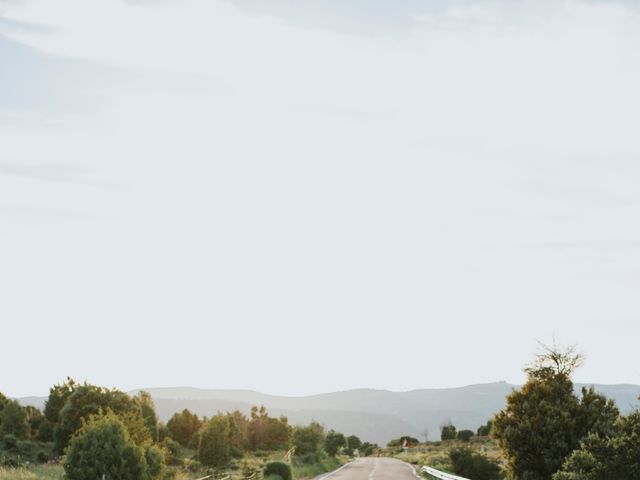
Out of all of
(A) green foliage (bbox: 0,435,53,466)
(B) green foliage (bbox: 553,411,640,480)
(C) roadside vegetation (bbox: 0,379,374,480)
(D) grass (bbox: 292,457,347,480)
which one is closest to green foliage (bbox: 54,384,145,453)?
(C) roadside vegetation (bbox: 0,379,374,480)

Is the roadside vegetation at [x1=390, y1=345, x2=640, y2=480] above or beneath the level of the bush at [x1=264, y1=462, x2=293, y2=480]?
Result: above

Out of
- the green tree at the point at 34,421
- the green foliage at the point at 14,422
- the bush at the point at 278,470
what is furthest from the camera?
the green tree at the point at 34,421

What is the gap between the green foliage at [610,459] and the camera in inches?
655

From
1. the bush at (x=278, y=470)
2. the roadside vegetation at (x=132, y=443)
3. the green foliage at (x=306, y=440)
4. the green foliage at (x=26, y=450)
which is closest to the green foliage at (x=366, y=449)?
the roadside vegetation at (x=132, y=443)

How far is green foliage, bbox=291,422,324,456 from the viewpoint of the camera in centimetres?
5569

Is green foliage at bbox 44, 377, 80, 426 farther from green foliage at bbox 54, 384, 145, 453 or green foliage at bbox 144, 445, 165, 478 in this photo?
green foliage at bbox 144, 445, 165, 478

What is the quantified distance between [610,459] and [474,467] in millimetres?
21676

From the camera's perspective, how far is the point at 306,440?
56.2m

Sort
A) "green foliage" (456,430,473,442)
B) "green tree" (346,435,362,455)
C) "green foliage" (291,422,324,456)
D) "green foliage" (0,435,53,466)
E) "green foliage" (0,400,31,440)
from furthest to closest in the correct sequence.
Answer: "green foliage" (456,430,473,442) < "green tree" (346,435,362,455) < "green foliage" (0,400,31,440) < "green foliage" (291,422,324,456) < "green foliage" (0,435,53,466)

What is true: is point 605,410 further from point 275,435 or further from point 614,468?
point 275,435

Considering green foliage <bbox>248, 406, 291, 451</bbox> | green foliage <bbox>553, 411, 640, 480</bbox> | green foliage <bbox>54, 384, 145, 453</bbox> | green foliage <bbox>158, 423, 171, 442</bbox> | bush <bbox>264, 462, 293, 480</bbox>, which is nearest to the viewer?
green foliage <bbox>553, 411, 640, 480</bbox>

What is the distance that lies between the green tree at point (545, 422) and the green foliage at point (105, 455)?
11332mm

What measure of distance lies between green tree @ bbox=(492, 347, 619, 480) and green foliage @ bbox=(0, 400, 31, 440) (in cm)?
4603

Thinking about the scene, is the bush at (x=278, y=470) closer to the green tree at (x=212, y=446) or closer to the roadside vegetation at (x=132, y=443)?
the roadside vegetation at (x=132, y=443)
